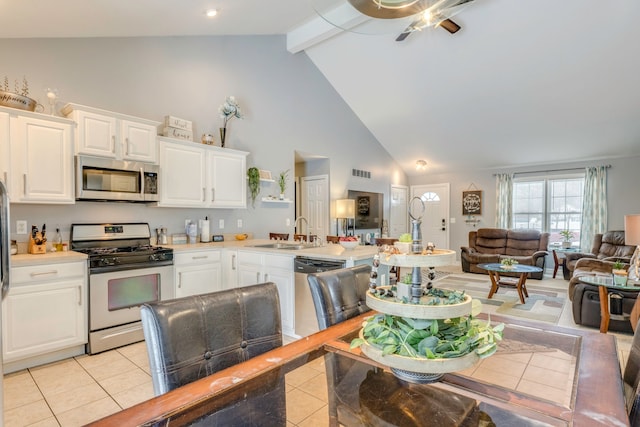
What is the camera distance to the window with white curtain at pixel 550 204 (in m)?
6.95

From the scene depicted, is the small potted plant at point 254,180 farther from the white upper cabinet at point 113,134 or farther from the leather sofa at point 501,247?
the leather sofa at point 501,247

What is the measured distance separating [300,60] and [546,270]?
6.48 meters

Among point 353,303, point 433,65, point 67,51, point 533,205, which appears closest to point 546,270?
point 533,205

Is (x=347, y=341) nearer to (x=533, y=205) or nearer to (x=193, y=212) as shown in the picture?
(x=193, y=212)

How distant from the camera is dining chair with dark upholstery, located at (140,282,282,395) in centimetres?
107

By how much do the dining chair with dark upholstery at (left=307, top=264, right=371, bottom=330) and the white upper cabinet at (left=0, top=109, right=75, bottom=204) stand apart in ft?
8.72

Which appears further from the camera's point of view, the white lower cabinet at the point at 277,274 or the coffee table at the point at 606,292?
the coffee table at the point at 606,292

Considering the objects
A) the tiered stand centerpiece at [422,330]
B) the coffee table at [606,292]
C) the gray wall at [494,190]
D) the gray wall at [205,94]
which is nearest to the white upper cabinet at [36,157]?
the gray wall at [205,94]

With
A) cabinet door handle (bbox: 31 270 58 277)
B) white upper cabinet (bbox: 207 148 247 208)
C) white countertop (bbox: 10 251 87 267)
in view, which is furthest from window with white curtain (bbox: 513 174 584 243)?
cabinet door handle (bbox: 31 270 58 277)

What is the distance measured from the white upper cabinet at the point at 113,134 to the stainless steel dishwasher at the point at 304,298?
2.00m

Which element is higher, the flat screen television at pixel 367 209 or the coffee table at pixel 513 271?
the flat screen television at pixel 367 209

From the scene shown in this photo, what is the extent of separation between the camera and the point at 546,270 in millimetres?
6965

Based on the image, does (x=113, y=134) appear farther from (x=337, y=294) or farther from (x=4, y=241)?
(x=337, y=294)

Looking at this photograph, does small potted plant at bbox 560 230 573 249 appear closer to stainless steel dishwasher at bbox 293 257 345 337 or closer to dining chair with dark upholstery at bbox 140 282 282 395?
stainless steel dishwasher at bbox 293 257 345 337
